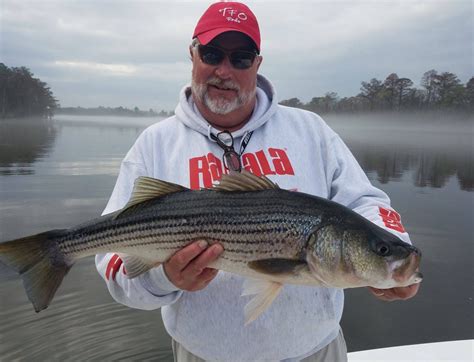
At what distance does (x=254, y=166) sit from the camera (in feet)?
11.8

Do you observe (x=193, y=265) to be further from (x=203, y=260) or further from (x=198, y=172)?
(x=198, y=172)

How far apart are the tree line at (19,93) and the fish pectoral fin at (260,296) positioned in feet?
421

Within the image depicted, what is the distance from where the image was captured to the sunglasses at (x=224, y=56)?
3.79 m

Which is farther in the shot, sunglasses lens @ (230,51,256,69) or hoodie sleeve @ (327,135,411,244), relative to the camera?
sunglasses lens @ (230,51,256,69)

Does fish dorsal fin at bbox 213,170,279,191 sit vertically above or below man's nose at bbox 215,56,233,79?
below

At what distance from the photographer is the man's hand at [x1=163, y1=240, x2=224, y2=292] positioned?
283 cm

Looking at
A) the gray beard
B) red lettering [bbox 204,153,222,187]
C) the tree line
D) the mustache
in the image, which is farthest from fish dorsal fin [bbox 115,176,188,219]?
the tree line

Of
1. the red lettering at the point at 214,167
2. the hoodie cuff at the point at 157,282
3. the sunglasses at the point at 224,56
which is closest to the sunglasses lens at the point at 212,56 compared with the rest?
the sunglasses at the point at 224,56

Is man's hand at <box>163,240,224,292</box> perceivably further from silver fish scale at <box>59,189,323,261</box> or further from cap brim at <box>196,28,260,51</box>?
cap brim at <box>196,28,260,51</box>

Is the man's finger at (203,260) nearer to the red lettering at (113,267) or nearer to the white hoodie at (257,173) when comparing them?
the white hoodie at (257,173)

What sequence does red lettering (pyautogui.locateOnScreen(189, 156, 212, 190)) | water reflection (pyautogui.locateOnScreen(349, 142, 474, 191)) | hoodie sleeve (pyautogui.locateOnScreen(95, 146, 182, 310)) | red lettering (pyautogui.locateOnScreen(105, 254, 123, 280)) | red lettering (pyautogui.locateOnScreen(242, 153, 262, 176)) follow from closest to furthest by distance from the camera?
hoodie sleeve (pyautogui.locateOnScreen(95, 146, 182, 310))
red lettering (pyautogui.locateOnScreen(105, 254, 123, 280))
red lettering (pyautogui.locateOnScreen(189, 156, 212, 190))
red lettering (pyautogui.locateOnScreen(242, 153, 262, 176))
water reflection (pyautogui.locateOnScreen(349, 142, 474, 191))

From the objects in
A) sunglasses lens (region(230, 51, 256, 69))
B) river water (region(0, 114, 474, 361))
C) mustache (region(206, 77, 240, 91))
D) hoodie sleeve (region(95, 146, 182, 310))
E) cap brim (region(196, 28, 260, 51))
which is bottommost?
river water (region(0, 114, 474, 361))

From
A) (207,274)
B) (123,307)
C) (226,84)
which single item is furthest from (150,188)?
(123,307)

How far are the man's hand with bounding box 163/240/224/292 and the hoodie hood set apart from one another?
126cm
